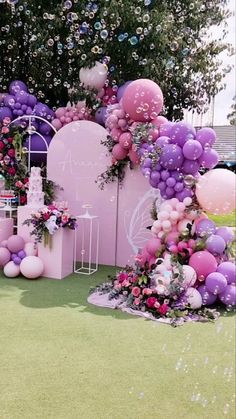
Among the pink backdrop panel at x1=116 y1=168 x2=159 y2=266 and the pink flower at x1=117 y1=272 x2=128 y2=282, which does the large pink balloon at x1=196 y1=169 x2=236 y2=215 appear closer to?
the pink flower at x1=117 y1=272 x2=128 y2=282

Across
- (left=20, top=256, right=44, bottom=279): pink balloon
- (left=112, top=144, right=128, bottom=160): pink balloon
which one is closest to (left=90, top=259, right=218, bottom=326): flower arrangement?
(left=20, top=256, right=44, bottom=279): pink balloon

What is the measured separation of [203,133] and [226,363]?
235 centimetres

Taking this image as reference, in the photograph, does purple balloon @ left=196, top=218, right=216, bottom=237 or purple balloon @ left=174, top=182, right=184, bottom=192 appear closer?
purple balloon @ left=196, top=218, right=216, bottom=237

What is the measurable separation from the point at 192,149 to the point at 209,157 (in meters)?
0.22

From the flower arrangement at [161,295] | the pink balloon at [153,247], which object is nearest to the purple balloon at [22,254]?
the flower arrangement at [161,295]

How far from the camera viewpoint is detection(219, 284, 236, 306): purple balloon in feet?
13.6

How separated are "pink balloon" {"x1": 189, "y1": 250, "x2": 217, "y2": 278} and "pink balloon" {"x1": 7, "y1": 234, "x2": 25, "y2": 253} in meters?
2.18

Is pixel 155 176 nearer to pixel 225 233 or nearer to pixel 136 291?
pixel 225 233

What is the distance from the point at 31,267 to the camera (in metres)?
5.09

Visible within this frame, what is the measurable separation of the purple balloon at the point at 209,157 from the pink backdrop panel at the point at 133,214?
102cm

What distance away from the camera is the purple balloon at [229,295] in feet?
13.6

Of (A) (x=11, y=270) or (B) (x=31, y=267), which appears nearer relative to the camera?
(B) (x=31, y=267)

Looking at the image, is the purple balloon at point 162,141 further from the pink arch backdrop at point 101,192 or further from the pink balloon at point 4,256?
the pink balloon at point 4,256

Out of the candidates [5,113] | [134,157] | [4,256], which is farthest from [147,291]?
[5,113]
